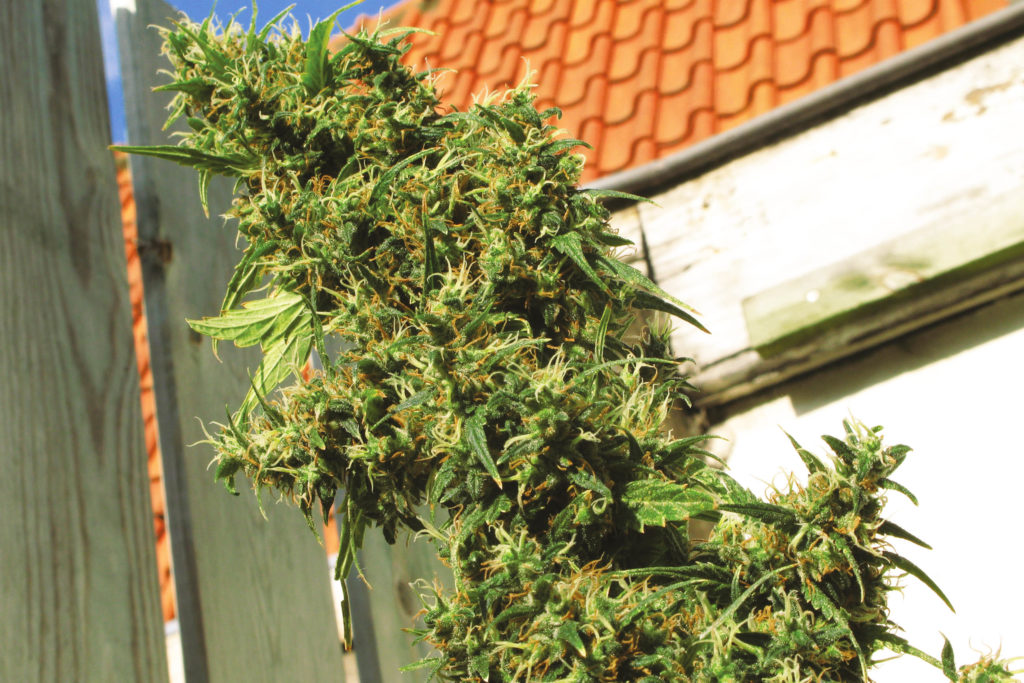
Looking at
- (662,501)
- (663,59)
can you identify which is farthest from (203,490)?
(663,59)

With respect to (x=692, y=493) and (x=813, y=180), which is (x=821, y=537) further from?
(x=813, y=180)

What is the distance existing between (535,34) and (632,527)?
7.32 feet

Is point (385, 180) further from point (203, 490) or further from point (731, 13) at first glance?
point (731, 13)

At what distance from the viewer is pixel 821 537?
551 millimetres

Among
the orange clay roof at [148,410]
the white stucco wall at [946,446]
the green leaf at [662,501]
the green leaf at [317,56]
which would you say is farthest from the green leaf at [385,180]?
the orange clay roof at [148,410]

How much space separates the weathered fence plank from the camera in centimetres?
112

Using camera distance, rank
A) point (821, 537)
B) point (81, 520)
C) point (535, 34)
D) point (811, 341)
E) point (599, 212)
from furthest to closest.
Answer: point (535, 34), point (811, 341), point (81, 520), point (599, 212), point (821, 537)

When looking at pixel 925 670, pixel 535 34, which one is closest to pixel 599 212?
pixel 925 670

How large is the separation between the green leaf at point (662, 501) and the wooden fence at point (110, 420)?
2.29ft

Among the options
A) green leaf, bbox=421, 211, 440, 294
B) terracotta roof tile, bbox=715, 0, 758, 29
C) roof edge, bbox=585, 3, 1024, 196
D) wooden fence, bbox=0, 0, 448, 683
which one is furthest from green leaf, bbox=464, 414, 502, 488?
terracotta roof tile, bbox=715, 0, 758, 29

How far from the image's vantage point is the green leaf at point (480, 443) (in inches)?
21.5

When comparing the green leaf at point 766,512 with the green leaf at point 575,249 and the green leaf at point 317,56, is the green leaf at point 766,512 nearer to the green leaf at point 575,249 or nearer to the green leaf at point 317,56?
the green leaf at point 575,249

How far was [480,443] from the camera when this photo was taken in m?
0.55

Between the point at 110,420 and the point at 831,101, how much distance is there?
1.23 m
